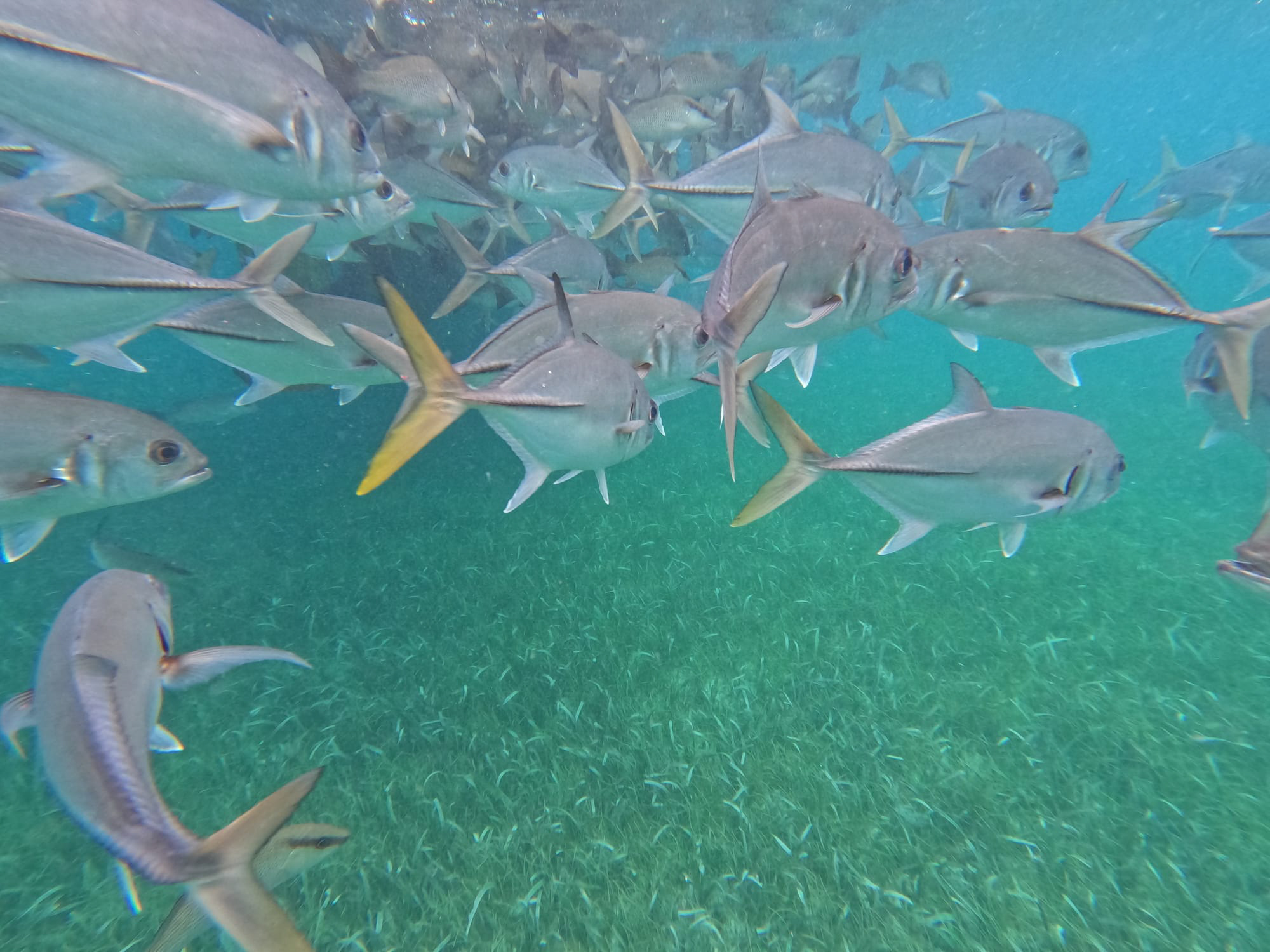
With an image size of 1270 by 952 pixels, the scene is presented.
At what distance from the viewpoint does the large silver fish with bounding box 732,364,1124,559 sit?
2.70 metres

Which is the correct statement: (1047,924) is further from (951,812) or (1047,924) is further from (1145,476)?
(1145,476)

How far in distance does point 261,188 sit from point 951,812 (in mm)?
4956

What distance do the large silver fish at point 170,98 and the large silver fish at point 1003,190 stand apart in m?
5.00

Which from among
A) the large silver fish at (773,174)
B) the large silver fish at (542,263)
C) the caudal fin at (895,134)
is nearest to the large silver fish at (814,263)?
the large silver fish at (773,174)

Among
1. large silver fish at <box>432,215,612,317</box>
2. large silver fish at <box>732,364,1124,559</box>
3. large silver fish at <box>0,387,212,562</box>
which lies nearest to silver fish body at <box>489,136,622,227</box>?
large silver fish at <box>432,215,612,317</box>

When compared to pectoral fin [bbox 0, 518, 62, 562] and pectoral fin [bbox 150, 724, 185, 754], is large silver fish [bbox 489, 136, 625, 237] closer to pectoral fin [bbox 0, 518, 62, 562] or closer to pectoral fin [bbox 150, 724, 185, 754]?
pectoral fin [bbox 0, 518, 62, 562]

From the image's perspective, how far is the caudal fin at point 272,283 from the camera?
2.71m

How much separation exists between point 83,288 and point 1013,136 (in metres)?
8.18

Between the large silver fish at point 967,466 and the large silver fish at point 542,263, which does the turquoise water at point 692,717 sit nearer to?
the large silver fish at point 967,466

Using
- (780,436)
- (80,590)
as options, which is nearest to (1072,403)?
(780,436)

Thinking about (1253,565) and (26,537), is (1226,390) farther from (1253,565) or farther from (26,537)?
(26,537)

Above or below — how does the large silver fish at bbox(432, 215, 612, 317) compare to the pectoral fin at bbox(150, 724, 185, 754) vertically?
above

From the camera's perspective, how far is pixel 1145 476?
8.96 meters

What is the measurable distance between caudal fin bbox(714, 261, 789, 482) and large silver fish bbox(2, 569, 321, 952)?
1864 millimetres
